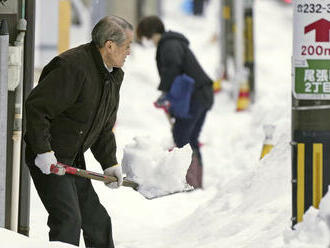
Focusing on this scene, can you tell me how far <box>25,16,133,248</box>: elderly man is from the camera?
5.68 m

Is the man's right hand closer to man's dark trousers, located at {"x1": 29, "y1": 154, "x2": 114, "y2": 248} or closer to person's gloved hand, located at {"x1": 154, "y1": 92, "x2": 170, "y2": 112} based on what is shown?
person's gloved hand, located at {"x1": 154, "y1": 92, "x2": 170, "y2": 112}

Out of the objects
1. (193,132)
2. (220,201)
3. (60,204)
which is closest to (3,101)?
(60,204)

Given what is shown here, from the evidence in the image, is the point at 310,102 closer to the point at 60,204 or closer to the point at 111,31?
the point at 111,31

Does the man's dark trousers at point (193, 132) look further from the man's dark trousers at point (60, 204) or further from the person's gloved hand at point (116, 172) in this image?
the man's dark trousers at point (60, 204)

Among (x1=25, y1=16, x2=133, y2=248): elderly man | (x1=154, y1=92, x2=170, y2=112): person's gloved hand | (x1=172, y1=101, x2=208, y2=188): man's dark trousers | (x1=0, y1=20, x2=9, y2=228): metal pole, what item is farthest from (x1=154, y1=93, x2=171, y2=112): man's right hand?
(x1=25, y1=16, x2=133, y2=248): elderly man

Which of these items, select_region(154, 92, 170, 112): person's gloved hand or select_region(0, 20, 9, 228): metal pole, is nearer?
select_region(0, 20, 9, 228): metal pole

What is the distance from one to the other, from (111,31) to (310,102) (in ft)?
3.88

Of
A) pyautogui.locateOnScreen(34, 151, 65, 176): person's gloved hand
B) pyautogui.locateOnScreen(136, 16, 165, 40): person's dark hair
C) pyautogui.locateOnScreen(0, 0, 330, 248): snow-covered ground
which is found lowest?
pyautogui.locateOnScreen(0, 0, 330, 248): snow-covered ground

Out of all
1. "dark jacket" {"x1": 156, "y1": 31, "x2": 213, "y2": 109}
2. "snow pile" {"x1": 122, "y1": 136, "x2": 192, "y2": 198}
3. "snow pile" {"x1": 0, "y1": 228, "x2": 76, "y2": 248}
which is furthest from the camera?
"dark jacket" {"x1": 156, "y1": 31, "x2": 213, "y2": 109}

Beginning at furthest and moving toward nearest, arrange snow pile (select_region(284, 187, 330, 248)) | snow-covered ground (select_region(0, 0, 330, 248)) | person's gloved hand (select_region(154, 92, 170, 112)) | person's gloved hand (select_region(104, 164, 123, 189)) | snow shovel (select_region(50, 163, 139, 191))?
person's gloved hand (select_region(154, 92, 170, 112)) < snow-covered ground (select_region(0, 0, 330, 248)) < person's gloved hand (select_region(104, 164, 123, 189)) < snow shovel (select_region(50, 163, 139, 191)) < snow pile (select_region(284, 187, 330, 248))

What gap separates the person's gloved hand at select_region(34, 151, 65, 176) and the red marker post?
139 cm

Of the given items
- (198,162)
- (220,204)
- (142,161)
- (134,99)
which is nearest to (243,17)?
(134,99)

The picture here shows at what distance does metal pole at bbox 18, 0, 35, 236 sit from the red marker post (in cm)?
172

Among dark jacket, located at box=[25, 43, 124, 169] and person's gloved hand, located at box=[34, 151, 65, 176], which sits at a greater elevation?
dark jacket, located at box=[25, 43, 124, 169]
